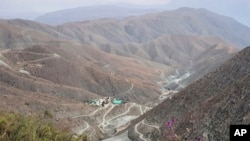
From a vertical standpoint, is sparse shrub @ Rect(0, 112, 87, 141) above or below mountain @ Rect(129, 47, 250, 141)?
above

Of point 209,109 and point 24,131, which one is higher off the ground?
point 24,131

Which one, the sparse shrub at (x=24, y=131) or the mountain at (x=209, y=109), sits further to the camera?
the mountain at (x=209, y=109)

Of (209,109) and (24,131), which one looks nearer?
(24,131)

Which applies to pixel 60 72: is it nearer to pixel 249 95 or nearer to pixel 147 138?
pixel 147 138

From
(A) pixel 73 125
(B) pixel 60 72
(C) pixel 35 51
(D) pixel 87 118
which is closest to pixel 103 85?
(B) pixel 60 72

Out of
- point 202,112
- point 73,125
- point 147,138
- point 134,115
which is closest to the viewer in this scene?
point 202,112

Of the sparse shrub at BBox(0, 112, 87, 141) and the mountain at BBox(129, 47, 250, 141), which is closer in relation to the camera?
the sparse shrub at BBox(0, 112, 87, 141)

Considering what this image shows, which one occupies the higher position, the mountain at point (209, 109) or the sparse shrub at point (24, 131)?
the sparse shrub at point (24, 131)

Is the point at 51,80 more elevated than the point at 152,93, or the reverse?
the point at 51,80
